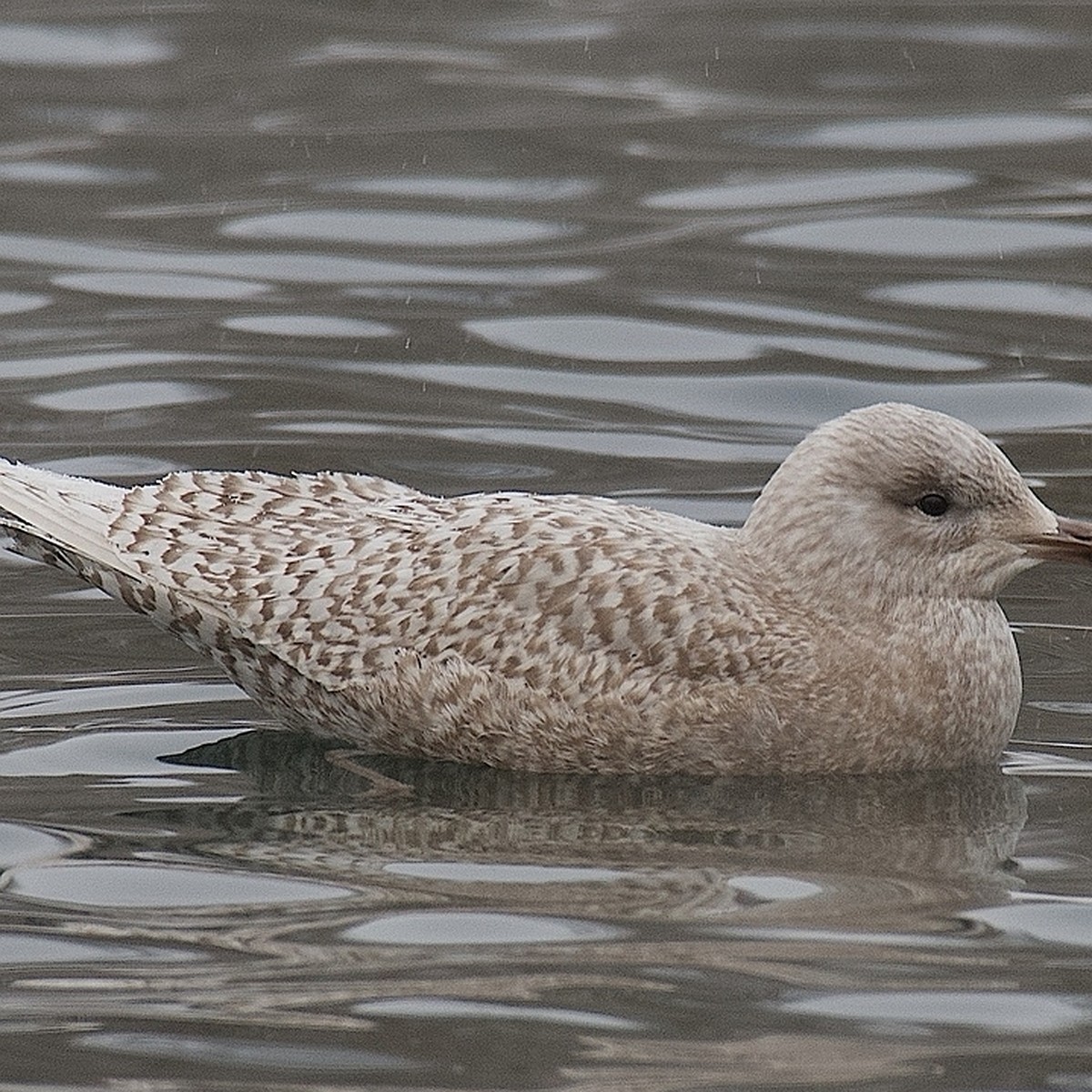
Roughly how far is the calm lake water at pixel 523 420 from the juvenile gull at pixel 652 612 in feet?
0.44

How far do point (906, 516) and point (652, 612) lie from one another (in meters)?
0.71

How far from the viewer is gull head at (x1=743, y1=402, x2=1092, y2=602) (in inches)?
316

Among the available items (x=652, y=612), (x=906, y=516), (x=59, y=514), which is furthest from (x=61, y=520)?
(x=906, y=516)

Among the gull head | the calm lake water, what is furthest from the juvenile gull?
the calm lake water

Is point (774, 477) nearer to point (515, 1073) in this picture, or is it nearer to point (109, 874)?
point (109, 874)

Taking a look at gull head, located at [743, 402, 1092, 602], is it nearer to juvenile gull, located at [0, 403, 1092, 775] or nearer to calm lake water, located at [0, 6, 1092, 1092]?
juvenile gull, located at [0, 403, 1092, 775]

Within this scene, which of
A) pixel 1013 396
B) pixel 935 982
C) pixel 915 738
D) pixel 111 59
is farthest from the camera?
pixel 111 59

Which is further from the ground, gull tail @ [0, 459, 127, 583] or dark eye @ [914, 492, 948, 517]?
dark eye @ [914, 492, 948, 517]

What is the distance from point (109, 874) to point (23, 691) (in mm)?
1550

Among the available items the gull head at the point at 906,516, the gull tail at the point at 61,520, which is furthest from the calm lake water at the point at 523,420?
the gull head at the point at 906,516

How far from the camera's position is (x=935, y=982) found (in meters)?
6.34

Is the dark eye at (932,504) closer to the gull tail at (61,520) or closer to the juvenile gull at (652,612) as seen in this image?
the juvenile gull at (652,612)

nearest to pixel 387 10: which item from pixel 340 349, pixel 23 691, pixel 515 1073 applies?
pixel 340 349

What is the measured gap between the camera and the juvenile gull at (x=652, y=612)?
7.92m
